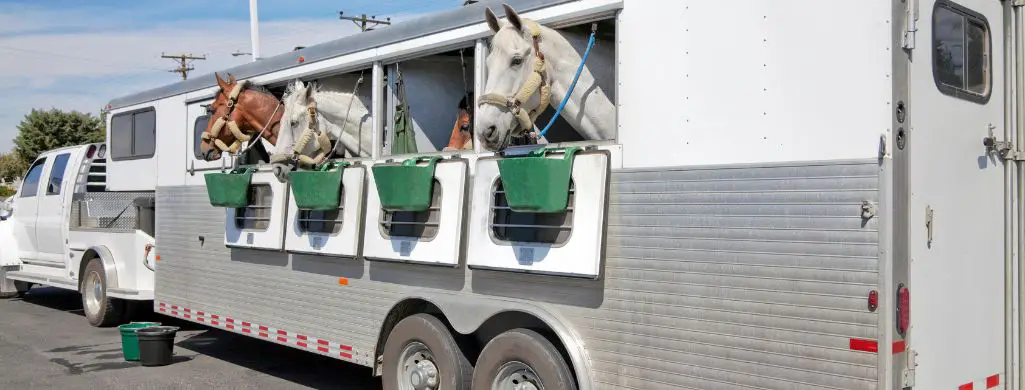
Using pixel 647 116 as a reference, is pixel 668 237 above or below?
below

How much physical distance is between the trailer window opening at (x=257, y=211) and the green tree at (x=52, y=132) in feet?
138

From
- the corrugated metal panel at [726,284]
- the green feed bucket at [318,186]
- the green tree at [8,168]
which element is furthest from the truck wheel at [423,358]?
the green tree at [8,168]

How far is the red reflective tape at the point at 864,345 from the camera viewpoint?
391cm

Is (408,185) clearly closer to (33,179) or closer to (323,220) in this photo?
(323,220)

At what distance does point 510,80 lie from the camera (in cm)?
538

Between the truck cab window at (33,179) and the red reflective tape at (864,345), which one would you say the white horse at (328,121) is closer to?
the red reflective tape at (864,345)

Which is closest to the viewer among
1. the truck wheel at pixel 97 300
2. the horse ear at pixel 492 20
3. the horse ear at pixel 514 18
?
the horse ear at pixel 514 18

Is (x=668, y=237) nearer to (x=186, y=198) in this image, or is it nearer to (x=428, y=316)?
(x=428, y=316)

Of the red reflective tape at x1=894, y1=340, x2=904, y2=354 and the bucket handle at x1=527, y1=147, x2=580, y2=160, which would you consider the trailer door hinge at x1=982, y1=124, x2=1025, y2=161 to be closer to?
the red reflective tape at x1=894, y1=340, x2=904, y2=354

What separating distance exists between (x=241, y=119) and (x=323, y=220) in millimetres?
1603

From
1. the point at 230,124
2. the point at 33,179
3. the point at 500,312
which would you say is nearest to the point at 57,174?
the point at 33,179

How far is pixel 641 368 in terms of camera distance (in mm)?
4820

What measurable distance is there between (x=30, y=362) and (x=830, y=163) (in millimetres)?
8403

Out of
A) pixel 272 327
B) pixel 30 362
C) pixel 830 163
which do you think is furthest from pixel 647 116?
pixel 30 362
